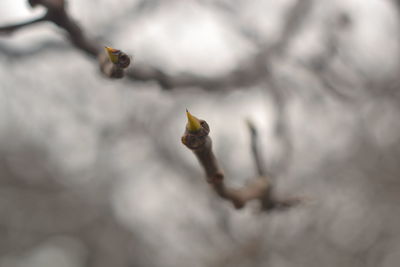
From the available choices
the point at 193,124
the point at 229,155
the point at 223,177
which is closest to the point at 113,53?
the point at 193,124

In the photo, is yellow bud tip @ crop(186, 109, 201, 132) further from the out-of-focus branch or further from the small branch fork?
the out-of-focus branch

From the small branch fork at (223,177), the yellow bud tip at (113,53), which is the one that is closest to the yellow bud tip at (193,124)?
the small branch fork at (223,177)

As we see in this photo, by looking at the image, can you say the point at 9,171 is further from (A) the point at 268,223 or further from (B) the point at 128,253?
(A) the point at 268,223

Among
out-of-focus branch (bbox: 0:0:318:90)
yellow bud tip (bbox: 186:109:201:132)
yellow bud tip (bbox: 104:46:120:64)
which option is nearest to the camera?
yellow bud tip (bbox: 186:109:201:132)

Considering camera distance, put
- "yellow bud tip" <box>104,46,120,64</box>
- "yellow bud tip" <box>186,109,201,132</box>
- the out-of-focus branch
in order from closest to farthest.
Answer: "yellow bud tip" <box>186,109,201,132</box> < "yellow bud tip" <box>104,46,120,64</box> < the out-of-focus branch

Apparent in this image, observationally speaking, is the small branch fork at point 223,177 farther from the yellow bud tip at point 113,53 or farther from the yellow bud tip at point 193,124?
the yellow bud tip at point 113,53

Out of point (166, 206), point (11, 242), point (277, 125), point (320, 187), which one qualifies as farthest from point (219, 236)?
point (11, 242)

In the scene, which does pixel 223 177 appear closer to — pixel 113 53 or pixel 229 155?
pixel 113 53

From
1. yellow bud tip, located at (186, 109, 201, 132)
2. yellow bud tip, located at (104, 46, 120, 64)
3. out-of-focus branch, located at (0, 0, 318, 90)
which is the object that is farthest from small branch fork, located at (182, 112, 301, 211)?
out-of-focus branch, located at (0, 0, 318, 90)

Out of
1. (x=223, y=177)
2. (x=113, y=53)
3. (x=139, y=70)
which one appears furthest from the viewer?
(x=139, y=70)
